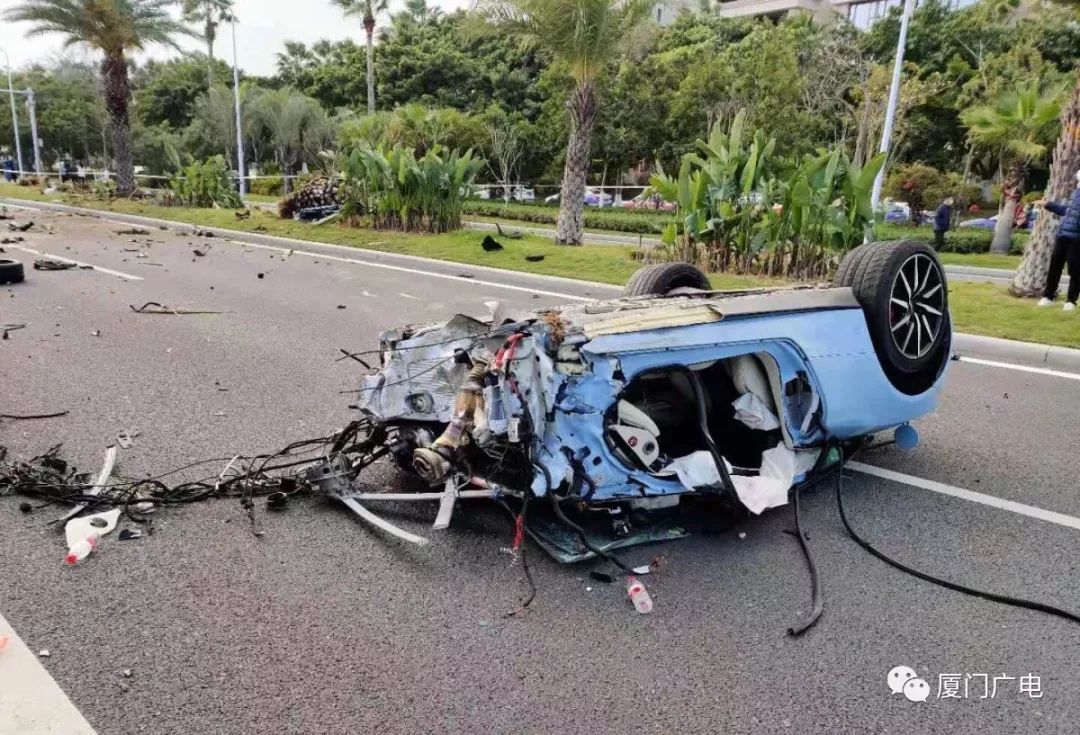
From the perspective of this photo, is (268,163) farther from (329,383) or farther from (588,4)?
(329,383)

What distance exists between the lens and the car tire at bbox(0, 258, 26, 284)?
34.4 feet

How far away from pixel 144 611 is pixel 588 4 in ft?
47.4

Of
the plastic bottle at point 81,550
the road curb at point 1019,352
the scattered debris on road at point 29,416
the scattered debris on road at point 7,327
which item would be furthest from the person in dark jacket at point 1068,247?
the scattered debris on road at point 7,327

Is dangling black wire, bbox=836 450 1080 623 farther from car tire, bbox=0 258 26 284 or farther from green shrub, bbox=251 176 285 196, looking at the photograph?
green shrub, bbox=251 176 285 196

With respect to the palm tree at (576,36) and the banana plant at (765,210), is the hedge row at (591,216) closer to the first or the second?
the palm tree at (576,36)

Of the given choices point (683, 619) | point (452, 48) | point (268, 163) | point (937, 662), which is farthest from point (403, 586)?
point (268, 163)

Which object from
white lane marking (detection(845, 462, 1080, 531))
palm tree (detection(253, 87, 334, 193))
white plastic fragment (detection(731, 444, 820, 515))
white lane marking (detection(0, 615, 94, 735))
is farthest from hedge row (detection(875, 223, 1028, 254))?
palm tree (detection(253, 87, 334, 193))

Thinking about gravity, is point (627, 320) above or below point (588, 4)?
below

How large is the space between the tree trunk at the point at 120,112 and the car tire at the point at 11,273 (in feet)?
62.5

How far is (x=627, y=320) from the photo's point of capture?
145 inches

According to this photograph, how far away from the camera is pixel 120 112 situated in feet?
88.5

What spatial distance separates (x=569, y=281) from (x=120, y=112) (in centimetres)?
2222

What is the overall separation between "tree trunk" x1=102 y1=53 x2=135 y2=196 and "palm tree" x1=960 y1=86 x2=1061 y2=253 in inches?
1042

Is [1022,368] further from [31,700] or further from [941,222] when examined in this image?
[941,222]
